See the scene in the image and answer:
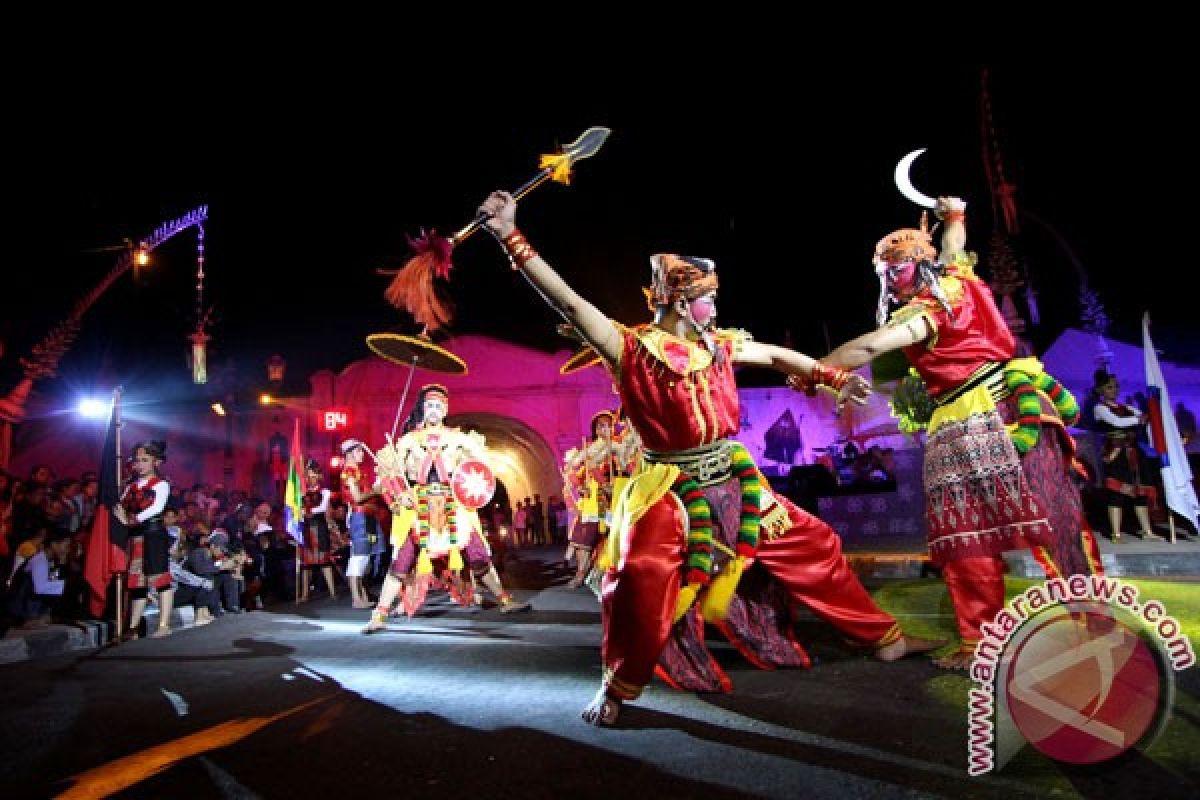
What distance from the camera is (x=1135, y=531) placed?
7898mm

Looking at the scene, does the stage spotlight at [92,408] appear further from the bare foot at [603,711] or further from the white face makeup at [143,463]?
the bare foot at [603,711]

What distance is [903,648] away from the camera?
329 centimetres

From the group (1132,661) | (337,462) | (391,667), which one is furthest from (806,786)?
(337,462)

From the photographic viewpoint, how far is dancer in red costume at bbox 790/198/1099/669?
2.99m

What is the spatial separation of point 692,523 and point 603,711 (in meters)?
0.82

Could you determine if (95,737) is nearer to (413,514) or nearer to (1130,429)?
(413,514)

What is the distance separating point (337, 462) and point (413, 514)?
13441 mm

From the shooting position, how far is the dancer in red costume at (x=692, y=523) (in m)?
2.82

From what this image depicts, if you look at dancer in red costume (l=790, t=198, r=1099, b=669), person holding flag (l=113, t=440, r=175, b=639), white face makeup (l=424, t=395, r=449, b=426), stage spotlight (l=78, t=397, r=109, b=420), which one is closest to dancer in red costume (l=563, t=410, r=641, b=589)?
white face makeup (l=424, t=395, r=449, b=426)

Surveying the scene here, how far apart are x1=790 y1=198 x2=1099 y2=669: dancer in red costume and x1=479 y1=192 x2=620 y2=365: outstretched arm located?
3.30ft

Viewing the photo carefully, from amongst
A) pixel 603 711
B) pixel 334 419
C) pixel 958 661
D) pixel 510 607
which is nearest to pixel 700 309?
pixel 603 711

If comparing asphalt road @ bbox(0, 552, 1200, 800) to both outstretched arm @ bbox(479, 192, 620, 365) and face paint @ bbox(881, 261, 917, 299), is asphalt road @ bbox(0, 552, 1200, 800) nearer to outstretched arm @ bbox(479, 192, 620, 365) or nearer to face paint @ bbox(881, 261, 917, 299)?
outstretched arm @ bbox(479, 192, 620, 365)

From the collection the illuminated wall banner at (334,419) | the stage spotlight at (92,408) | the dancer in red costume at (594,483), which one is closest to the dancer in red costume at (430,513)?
the dancer in red costume at (594,483)

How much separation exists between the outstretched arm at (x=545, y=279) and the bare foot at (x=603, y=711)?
1.41m
